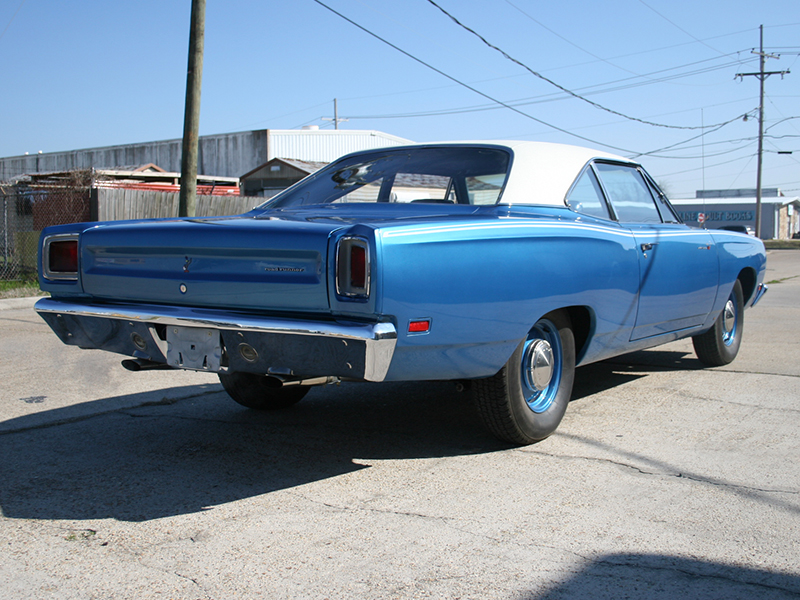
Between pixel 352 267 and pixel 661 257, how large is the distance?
2436 mm

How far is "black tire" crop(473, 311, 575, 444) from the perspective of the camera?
351 centimetres

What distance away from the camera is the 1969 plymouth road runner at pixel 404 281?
2916mm

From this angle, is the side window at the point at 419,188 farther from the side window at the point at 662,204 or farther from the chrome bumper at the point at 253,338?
the side window at the point at 662,204

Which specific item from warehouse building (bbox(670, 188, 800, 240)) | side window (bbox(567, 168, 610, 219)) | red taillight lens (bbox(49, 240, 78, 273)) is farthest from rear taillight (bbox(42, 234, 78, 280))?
warehouse building (bbox(670, 188, 800, 240))

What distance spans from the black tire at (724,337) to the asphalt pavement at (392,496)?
67 cm

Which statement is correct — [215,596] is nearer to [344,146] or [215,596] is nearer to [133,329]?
[133,329]

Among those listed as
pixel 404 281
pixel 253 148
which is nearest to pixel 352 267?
pixel 404 281

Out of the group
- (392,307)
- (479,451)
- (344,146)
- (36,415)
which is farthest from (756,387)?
(344,146)

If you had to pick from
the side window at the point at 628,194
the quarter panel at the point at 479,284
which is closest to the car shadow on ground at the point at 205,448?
the quarter panel at the point at 479,284

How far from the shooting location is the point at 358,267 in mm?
2863

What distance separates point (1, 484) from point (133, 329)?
2.69 feet

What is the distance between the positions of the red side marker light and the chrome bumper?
0.11 m

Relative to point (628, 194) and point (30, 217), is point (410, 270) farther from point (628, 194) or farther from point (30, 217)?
point (30, 217)

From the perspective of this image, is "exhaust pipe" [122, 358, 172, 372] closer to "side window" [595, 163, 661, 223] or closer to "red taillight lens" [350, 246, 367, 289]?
"red taillight lens" [350, 246, 367, 289]
